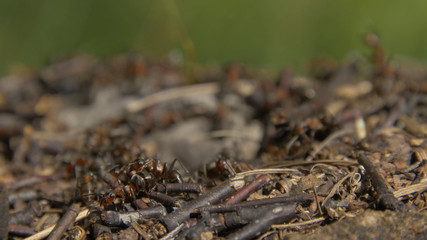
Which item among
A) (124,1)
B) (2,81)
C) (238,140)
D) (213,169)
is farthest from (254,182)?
(2,81)

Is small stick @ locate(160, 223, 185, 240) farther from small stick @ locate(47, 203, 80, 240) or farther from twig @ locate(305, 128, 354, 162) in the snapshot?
twig @ locate(305, 128, 354, 162)

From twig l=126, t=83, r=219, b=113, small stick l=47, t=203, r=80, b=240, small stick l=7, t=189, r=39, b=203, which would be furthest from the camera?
twig l=126, t=83, r=219, b=113

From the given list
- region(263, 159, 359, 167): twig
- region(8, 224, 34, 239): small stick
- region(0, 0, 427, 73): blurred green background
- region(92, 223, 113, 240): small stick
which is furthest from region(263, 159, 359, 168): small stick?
region(0, 0, 427, 73): blurred green background

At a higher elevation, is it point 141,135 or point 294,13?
point 294,13

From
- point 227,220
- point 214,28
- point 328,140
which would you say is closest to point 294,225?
point 227,220

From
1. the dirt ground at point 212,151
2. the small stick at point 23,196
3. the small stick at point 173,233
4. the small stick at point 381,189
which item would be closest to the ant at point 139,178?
the dirt ground at point 212,151

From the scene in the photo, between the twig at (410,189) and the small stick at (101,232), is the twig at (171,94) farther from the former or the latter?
the twig at (410,189)

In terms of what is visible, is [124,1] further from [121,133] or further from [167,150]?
[167,150]
